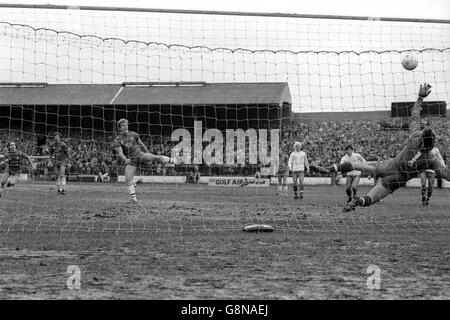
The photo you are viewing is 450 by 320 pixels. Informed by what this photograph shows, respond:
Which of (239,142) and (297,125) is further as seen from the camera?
(239,142)

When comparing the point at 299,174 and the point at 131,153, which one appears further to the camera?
the point at 299,174

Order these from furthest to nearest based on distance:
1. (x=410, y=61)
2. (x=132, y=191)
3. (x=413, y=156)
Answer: (x=132, y=191), (x=410, y=61), (x=413, y=156)

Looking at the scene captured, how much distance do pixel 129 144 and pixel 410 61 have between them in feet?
27.0

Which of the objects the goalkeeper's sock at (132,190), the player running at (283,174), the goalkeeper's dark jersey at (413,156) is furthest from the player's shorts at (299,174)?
the goalkeeper's dark jersey at (413,156)

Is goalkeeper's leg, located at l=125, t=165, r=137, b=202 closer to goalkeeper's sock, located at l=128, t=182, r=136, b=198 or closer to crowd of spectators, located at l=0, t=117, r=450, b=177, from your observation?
goalkeeper's sock, located at l=128, t=182, r=136, b=198

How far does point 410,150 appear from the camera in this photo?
12070mm

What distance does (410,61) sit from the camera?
43.4ft

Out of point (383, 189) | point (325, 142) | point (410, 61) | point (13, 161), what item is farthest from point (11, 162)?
point (410, 61)

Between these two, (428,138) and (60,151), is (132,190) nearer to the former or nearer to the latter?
(60,151)

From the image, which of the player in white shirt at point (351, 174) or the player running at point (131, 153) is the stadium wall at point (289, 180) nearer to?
the player running at point (131, 153)
